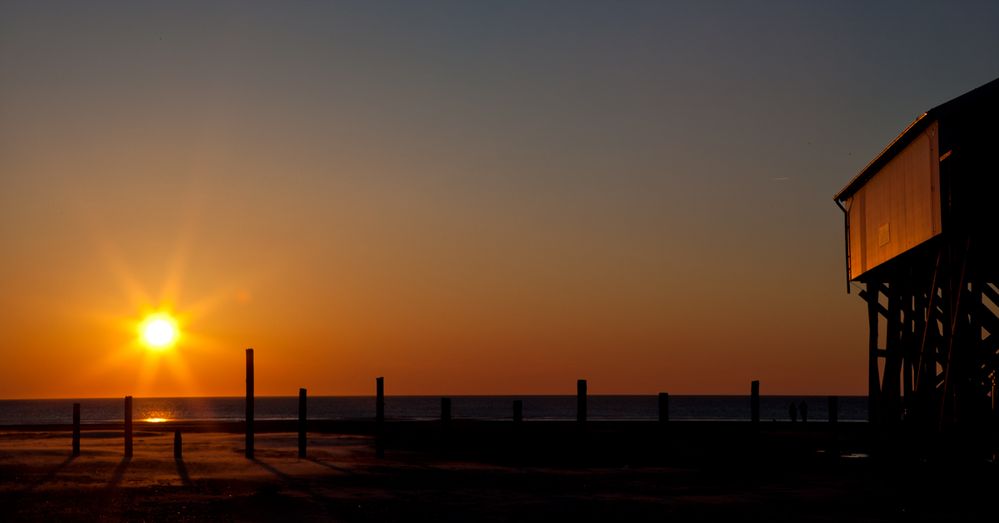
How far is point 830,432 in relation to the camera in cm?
5547

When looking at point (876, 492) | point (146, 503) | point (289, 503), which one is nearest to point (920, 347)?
point (876, 492)

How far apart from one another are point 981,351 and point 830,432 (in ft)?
85.9

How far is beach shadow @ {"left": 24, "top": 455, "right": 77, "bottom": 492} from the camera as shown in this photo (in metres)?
29.6

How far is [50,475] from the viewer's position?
1297 inches

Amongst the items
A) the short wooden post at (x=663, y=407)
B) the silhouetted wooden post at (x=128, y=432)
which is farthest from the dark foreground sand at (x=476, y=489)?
the short wooden post at (x=663, y=407)

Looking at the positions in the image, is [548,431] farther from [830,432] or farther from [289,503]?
[289,503]

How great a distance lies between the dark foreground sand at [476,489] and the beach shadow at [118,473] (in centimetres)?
6

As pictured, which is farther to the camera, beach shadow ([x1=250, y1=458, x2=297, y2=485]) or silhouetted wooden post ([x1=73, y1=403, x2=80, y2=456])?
silhouetted wooden post ([x1=73, y1=403, x2=80, y2=456])

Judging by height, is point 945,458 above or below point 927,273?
below

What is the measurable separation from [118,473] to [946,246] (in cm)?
2353

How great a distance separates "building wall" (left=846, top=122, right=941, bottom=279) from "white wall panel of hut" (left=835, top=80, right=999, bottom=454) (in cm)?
3

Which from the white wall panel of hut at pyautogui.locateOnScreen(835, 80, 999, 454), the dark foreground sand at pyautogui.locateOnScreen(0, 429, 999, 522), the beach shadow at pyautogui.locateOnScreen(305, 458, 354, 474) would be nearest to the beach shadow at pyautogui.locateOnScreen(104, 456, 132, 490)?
the dark foreground sand at pyautogui.locateOnScreen(0, 429, 999, 522)

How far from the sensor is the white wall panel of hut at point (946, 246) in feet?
91.5

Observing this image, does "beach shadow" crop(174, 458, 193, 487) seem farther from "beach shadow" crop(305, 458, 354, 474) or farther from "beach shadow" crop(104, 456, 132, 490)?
"beach shadow" crop(305, 458, 354, 474)
